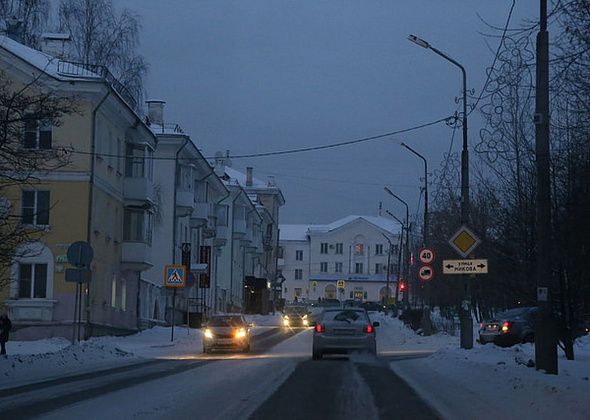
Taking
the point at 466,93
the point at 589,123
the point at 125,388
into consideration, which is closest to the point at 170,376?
the point at 125,388

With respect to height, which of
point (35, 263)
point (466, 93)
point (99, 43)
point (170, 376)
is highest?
point (99, 43)

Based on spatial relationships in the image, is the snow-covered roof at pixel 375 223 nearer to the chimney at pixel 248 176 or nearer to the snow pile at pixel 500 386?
the chimney at pixel 248 176

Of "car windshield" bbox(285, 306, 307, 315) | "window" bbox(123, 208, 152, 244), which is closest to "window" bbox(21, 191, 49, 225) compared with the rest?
"window" bbox(123, 208, 152, 244)

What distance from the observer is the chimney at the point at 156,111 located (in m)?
62.1

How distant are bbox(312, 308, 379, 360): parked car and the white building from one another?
10602 cm

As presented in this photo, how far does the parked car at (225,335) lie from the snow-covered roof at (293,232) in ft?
357

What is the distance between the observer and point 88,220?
39.4 m

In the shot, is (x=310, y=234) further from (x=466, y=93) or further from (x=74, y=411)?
(x=74, y=411)

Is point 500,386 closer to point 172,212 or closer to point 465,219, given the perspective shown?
point 465,219

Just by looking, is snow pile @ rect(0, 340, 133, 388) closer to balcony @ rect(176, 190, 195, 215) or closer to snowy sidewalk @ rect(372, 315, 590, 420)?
snowy sidewalk @ rect(372, 315, 590, 420)

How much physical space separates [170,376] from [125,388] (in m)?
→ 3.40

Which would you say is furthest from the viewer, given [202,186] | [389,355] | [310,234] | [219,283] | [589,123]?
[310,234]

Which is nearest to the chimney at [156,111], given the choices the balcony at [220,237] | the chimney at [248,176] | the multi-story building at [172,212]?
the multi-story building at [172,212]

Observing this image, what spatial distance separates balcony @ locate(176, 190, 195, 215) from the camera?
5947cm
